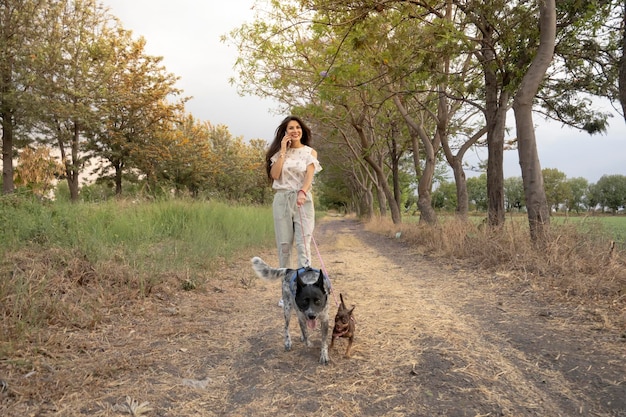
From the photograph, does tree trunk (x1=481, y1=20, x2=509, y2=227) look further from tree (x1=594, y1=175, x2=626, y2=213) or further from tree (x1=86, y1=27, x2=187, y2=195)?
tree (x1=594, y1=175, x2=626, y2=213)

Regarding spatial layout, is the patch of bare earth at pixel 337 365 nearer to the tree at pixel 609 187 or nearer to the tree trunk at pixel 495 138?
the tree trunk at pixel 495 138

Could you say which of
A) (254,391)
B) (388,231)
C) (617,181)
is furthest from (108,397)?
(617,181)

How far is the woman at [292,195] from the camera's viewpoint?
485cm

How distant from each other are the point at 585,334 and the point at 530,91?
514 cm

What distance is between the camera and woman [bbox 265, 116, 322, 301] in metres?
4.85

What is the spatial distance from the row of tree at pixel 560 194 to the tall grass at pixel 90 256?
7168 mm

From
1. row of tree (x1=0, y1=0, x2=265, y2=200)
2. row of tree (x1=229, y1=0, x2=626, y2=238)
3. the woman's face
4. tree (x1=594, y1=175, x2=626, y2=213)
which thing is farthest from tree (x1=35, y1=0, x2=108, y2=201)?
tree (x1=594, y1=175, x2=626, y2=213)

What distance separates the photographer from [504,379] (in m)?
3.02

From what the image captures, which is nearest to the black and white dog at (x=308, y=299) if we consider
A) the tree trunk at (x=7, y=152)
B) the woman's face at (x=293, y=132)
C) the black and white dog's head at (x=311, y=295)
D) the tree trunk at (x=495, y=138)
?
the black and white dog's head at (x=311, y=295)

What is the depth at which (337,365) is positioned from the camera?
3.36 meters

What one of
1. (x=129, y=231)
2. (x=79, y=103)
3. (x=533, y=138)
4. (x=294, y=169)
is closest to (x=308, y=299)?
(x=294, y=169)

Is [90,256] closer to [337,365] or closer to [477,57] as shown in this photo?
[337,365]

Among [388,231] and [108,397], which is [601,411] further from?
[388,231]

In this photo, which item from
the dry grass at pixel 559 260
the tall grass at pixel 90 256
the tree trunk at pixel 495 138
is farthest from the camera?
the tree trunk at pixel 495 138
